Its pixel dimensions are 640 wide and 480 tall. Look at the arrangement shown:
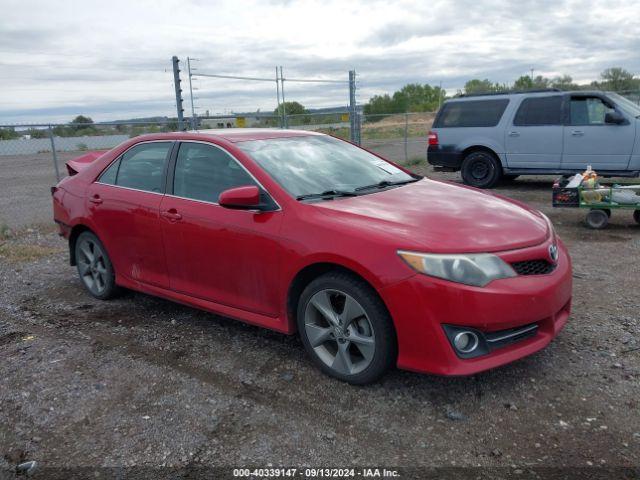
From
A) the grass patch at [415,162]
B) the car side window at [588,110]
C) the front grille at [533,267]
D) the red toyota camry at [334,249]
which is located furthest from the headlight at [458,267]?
the grass patch at [415,162]

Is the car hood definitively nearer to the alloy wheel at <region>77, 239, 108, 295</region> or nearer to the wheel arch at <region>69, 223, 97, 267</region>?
the alloy wheel at <region>77, 239, 108, 295</region>

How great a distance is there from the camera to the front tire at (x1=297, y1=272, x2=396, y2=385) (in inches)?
126

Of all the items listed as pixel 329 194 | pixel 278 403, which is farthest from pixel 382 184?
pixel 278 403

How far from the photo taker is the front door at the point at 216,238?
12.2 ft

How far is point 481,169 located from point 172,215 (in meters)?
8.72

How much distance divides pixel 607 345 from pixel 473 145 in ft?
26.5

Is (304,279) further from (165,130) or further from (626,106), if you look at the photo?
(165,130)

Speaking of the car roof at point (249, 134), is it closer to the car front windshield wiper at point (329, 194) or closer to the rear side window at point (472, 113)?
the car front windshield wiper at point (329, 194)

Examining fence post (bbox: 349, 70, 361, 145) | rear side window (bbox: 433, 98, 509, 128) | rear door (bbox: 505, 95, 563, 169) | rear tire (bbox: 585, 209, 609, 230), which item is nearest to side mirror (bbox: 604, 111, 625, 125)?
rear door (bbox: 505, 95, 563, 169)

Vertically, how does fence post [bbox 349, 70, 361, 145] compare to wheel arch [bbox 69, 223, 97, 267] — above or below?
above

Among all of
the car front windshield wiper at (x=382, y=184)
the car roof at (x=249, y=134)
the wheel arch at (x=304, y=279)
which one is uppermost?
the car roof at (x=249, y=134)

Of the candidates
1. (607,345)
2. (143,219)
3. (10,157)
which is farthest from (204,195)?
(10,157)

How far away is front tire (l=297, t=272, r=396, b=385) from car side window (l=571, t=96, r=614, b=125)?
8747mm

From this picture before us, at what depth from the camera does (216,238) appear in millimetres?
3945
